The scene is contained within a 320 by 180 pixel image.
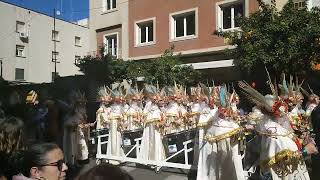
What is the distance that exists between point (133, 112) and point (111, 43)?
14.5m

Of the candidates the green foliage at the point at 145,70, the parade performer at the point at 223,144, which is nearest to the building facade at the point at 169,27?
the green foliage at the point at 145,70

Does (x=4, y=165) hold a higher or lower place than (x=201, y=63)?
lower

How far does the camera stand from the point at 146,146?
10.5 m

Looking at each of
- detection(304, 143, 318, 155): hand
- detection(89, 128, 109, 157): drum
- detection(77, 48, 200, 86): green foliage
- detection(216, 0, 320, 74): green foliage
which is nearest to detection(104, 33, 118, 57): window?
detection(77, 48, 200, 86): green foliage

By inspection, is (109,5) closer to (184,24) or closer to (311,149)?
(184,24)

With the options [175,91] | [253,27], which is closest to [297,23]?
[253,27]

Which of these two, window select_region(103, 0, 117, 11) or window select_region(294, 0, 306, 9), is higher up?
window select_region(103, 0, 117, 11)

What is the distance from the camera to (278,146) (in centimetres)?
628

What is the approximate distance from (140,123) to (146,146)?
1858 mm

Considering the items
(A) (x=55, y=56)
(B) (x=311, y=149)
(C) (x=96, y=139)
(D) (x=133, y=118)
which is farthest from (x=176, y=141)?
(A) (x=55, y=56)

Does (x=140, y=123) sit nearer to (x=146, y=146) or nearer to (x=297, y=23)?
(x=146, y=146)

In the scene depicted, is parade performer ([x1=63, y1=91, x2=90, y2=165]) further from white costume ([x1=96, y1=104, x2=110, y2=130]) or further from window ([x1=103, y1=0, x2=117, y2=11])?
window ([x1=103, y1=0, x2=117, y2=11])

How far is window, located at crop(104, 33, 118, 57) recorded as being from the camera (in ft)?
84.3

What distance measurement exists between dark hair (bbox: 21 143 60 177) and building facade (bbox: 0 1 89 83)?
35813 mm
